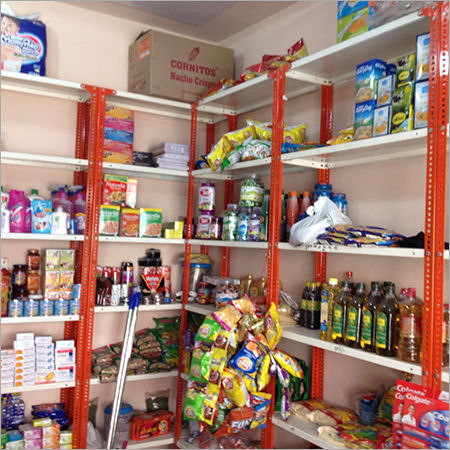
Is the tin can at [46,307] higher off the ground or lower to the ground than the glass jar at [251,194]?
lower

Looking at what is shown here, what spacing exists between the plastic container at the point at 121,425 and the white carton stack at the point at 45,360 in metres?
0.59

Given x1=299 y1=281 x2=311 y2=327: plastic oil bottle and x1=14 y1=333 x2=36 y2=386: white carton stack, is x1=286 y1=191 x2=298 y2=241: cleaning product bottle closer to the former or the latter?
x1=299 y1=281 x2=311 y2=327: plastic oil bottle

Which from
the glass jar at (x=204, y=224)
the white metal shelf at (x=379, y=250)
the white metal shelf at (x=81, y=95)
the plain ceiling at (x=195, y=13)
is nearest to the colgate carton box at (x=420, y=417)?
the white metal shelf at (x=379, y=250)

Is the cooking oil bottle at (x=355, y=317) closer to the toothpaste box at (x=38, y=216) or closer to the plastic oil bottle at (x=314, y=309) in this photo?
the plastic oil bottle at (x=314, y=309)

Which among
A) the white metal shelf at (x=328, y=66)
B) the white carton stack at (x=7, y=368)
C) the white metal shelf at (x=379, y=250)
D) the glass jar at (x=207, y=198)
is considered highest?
the white metal shelf at (x=328, y=66)

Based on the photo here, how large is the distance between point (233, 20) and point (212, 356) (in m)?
2.45

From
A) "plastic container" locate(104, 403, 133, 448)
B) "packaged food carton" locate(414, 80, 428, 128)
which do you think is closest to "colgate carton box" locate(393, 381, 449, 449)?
"packaged food carton" locate(414, 80, 428, 128)

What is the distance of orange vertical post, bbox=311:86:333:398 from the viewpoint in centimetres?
291

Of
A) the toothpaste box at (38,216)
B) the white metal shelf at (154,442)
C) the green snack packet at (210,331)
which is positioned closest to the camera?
the green snack packet at (210,331)

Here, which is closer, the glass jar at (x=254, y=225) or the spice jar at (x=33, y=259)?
the glass jar at (x=254, y=225)

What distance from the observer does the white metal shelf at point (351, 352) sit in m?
1.99

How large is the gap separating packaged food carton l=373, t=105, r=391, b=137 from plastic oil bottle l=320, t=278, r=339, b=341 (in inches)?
29.4

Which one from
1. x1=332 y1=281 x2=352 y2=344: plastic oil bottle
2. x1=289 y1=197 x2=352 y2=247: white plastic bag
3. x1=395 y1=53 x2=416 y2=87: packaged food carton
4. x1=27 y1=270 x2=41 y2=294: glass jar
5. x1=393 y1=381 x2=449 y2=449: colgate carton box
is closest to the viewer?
x1=393 y1=381 x2=449 y2=449: colgate carton box

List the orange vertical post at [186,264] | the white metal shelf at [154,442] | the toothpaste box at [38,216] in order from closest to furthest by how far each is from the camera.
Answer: the toothpaste box at [38,216] < the white metal shelf at [154,442] < the orange vertical post at [186,264]
